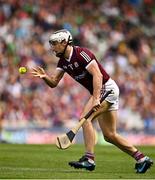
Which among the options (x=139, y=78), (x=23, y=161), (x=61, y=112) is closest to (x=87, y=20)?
(x=139, y=78)

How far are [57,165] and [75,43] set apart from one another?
1455 cm

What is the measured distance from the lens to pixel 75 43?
28562 mm

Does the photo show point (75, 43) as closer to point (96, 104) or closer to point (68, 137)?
point (96, 104)

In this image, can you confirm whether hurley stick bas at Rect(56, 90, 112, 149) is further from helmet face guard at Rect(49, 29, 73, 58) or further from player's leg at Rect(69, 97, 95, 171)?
helmet face guard at Rect(49, 29, 73, 58)

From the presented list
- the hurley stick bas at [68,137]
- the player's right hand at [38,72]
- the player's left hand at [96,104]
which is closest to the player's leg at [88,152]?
the hurley stick bas at [68,137]

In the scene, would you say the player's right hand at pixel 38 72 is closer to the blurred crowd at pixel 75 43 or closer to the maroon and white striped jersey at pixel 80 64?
the maroon and white striped jersey at pixel 80 64

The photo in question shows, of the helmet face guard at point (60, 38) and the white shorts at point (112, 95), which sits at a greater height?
the helmet face guard at point (60, 38)

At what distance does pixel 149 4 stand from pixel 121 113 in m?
7.05

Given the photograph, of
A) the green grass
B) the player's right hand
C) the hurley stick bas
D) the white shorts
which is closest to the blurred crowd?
the green grass

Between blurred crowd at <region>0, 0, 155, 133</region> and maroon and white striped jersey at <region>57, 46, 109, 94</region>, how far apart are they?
1192 cm

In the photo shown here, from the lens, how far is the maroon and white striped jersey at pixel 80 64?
42.4 ft

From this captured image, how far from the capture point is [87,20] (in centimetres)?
2984

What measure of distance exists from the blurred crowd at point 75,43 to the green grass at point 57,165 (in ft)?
20.3

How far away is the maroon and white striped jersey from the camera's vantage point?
1292 cm
